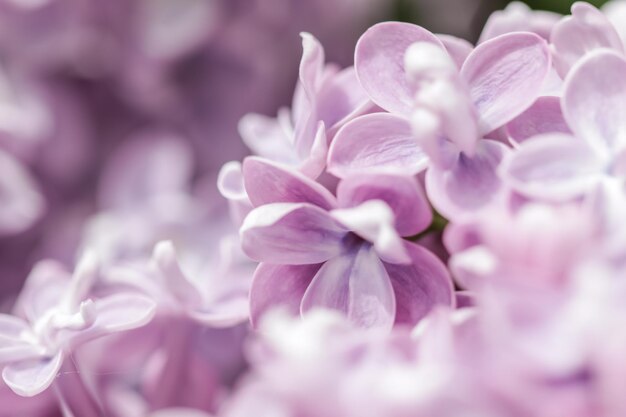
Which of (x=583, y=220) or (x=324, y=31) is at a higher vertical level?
(x=583, y=220)

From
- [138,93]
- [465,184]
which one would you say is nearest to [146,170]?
[138,93]

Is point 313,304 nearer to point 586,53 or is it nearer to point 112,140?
point 586,53

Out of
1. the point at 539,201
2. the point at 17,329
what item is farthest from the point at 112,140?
the point at 539,201

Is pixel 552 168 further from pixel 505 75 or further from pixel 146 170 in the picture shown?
pixel 146 170

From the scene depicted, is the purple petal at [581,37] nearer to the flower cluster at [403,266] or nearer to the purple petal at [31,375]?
the flower cluster at [403,266]

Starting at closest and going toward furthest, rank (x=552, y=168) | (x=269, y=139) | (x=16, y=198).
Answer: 1. (x=552, y=168)
2. (x=269, y=139)
3. (x=16, y=198)

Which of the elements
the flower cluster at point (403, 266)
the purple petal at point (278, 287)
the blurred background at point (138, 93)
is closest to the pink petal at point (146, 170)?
the blurred background at point (138, 93)
